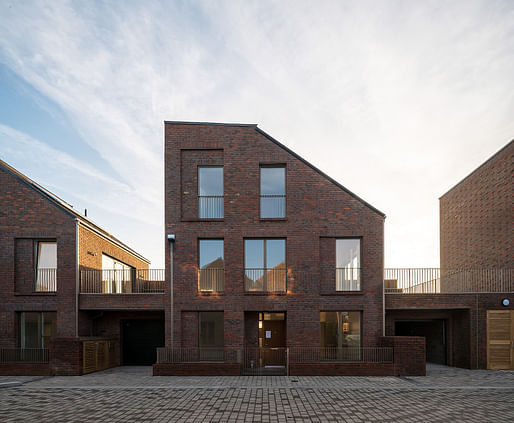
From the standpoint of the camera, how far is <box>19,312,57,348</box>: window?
1515cm

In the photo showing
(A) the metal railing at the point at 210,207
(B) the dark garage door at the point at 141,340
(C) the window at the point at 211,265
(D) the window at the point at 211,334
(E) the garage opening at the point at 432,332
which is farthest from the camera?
(E) the garage opening at the point at 432,332

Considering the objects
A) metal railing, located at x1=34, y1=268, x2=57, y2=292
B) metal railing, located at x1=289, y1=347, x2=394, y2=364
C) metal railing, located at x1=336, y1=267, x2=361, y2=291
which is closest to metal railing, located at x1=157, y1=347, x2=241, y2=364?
metal railing, located at x1=289, y1=347, x2=394, y2=364

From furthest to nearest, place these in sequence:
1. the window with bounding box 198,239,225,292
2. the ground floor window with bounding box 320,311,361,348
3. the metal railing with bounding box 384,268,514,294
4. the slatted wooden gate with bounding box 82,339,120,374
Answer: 1. the metal railing with bounding box 384,268,514,294
2. the window with bounding box 198,239,225,292
3. the ground floor window with bounding box 320,311,361,348
4. the slatted wooden gate with bounding box 82,339,120,374

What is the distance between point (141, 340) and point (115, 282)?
322 centimetres

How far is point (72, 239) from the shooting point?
15273mm

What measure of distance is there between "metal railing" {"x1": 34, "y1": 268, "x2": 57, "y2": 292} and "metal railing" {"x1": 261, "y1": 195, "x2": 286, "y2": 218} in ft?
28.5

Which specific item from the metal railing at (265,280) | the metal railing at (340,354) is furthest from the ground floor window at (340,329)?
the metal railing at (265,280)

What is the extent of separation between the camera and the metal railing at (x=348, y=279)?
1484cm

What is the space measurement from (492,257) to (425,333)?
5032 millimetres

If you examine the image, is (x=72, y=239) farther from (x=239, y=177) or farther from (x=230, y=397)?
(x=230, y=397)

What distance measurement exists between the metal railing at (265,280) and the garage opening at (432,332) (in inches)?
275

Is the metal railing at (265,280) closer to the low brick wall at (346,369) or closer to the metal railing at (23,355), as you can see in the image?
the low brick wall at (346,369)

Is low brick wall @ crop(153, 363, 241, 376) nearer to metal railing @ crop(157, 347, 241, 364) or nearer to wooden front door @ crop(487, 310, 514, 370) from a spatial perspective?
metal railing @ crop(157, 347, 241, 364)

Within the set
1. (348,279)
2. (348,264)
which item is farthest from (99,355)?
(348,264)
